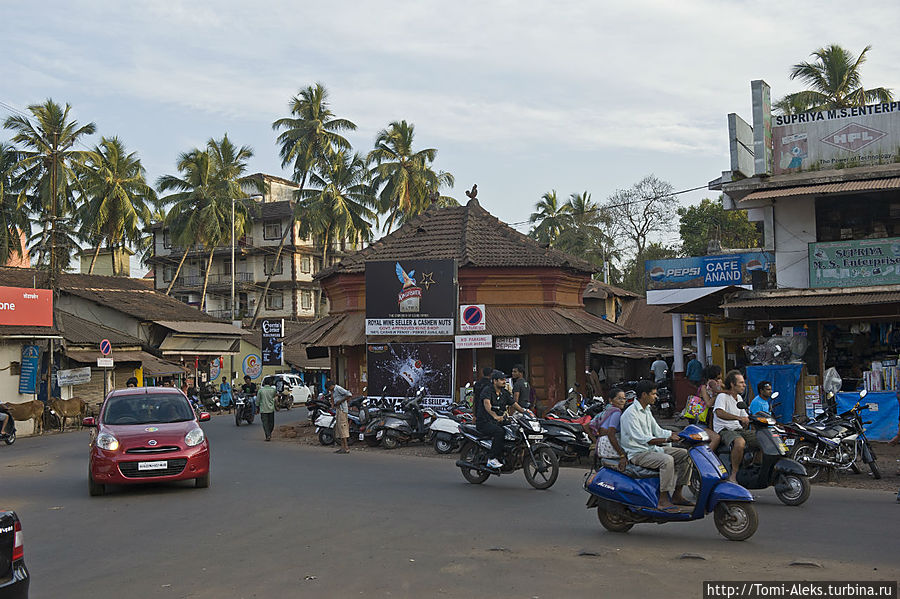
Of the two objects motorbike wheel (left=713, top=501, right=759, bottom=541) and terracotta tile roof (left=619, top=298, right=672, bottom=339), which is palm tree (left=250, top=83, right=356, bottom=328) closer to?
terracotta tile roof (left=619, top=298, right=672, bottom=339)

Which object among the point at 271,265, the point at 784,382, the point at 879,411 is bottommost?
the point at 879,411

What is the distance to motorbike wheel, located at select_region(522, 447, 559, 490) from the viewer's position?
40.9 feet

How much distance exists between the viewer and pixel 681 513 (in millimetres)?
8203

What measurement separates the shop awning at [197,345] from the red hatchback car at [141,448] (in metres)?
31.0

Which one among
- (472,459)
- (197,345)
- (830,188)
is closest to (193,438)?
(472,459)

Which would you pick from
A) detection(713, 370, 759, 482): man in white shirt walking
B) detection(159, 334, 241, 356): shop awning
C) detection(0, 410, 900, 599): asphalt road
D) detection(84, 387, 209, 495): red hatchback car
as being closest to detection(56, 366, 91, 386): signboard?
detection(159, 334, 241, 356): shop awning

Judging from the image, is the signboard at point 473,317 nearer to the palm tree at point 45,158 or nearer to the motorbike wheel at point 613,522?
the motorbike wheel at point 613,522

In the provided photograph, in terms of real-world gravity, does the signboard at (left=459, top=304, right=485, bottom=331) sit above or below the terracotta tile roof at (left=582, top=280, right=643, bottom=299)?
below

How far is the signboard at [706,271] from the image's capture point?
81.1 feet

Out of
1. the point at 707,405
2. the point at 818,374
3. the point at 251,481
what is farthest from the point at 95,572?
the point at 818,374

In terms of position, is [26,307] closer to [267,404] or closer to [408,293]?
[267,404]

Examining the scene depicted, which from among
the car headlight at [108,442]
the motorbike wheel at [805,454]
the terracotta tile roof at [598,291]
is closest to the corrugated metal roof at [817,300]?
the motorbike wheel at [805,454]

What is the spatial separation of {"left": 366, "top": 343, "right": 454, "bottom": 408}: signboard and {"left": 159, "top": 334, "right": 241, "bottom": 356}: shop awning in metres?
23.0

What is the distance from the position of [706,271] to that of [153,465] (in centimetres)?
1818
